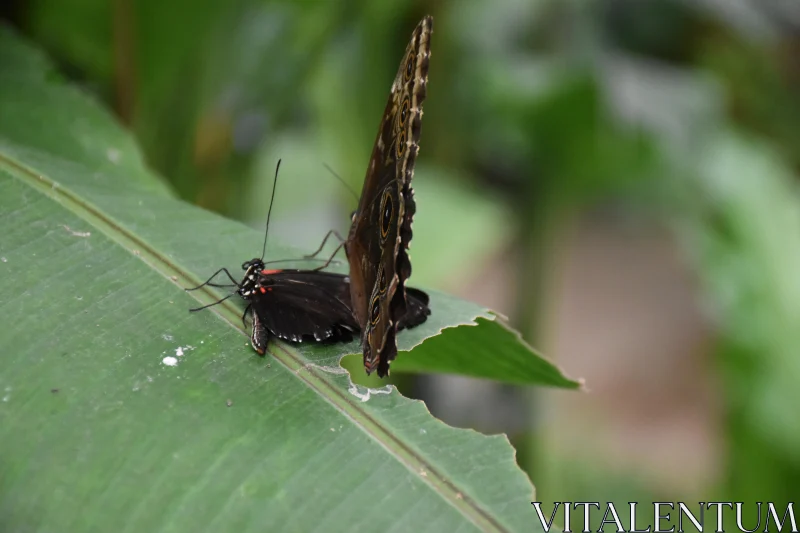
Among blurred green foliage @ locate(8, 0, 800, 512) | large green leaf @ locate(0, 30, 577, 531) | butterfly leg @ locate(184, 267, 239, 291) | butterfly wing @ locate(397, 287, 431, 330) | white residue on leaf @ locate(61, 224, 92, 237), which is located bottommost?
large green leaf @ locate(0, 30, 577, 531)

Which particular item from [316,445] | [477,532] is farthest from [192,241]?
[477,532]

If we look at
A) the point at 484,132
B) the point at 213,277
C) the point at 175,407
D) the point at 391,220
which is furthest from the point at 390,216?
the point at 484,132

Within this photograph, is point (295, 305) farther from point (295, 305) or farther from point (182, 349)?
point (182, 349)

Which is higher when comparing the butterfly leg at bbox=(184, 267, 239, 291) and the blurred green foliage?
the blurred green foliage

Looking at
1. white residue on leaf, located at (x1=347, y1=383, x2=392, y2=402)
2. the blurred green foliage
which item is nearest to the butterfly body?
white residue on leaf, located at (x1=347, y1=383, x2=392, y2=402)

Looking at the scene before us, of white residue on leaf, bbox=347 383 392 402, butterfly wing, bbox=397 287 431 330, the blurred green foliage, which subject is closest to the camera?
white residue on leaf, bbox=347 383 392 402

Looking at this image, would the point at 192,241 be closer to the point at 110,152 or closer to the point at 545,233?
the point at 110,152

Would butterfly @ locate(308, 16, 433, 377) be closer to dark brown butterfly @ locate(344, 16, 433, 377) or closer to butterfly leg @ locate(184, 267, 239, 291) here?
dark brown butterfly @ locate(344, 16, 433, 377)
